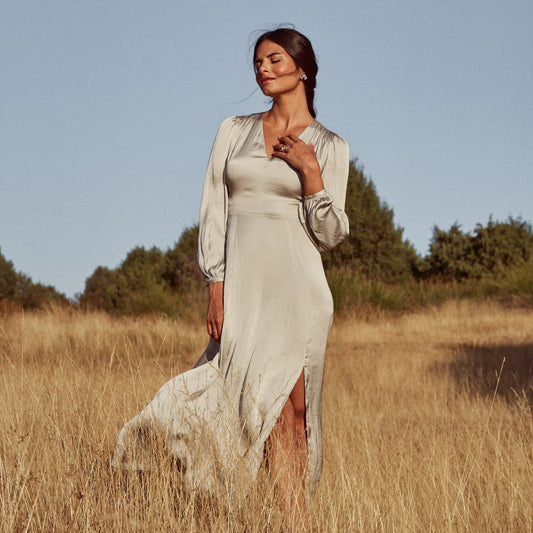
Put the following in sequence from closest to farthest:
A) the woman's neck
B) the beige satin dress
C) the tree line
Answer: the beige satin dress → the woman's neck → the tree line

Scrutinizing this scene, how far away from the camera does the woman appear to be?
103 inches

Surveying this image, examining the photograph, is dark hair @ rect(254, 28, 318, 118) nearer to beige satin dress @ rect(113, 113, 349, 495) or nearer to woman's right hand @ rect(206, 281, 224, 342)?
beige satin dress @ rect(113, 113, 349, 495)

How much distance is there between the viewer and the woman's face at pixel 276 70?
9.35 ft

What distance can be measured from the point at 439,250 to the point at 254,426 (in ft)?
77.0

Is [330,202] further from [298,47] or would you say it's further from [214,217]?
[298,47]

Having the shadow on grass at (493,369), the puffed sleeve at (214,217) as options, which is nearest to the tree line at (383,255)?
the shadow on grass at (493,369)

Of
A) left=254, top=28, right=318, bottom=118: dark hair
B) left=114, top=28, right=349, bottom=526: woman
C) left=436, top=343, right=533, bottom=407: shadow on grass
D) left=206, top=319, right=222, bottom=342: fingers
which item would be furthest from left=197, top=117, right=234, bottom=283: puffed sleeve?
left=436, top=343, right=533, bottom=407: shadow on grass

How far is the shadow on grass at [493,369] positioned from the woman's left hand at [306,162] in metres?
4.15

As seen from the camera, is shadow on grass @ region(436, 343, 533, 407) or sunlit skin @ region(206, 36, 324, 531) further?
shadow on grass @ region(436, 343, 533, 407)

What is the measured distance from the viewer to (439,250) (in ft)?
82.4

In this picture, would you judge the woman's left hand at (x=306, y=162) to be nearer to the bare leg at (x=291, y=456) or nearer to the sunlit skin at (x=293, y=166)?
the sunlit skin at (x=293, y=166)

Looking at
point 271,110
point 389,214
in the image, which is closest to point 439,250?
point 389,214

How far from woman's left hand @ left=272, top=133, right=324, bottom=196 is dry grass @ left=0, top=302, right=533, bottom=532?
117 centimetres

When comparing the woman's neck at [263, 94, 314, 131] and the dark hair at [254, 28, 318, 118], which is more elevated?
the dark hair at [254, 28, 318, 118]
